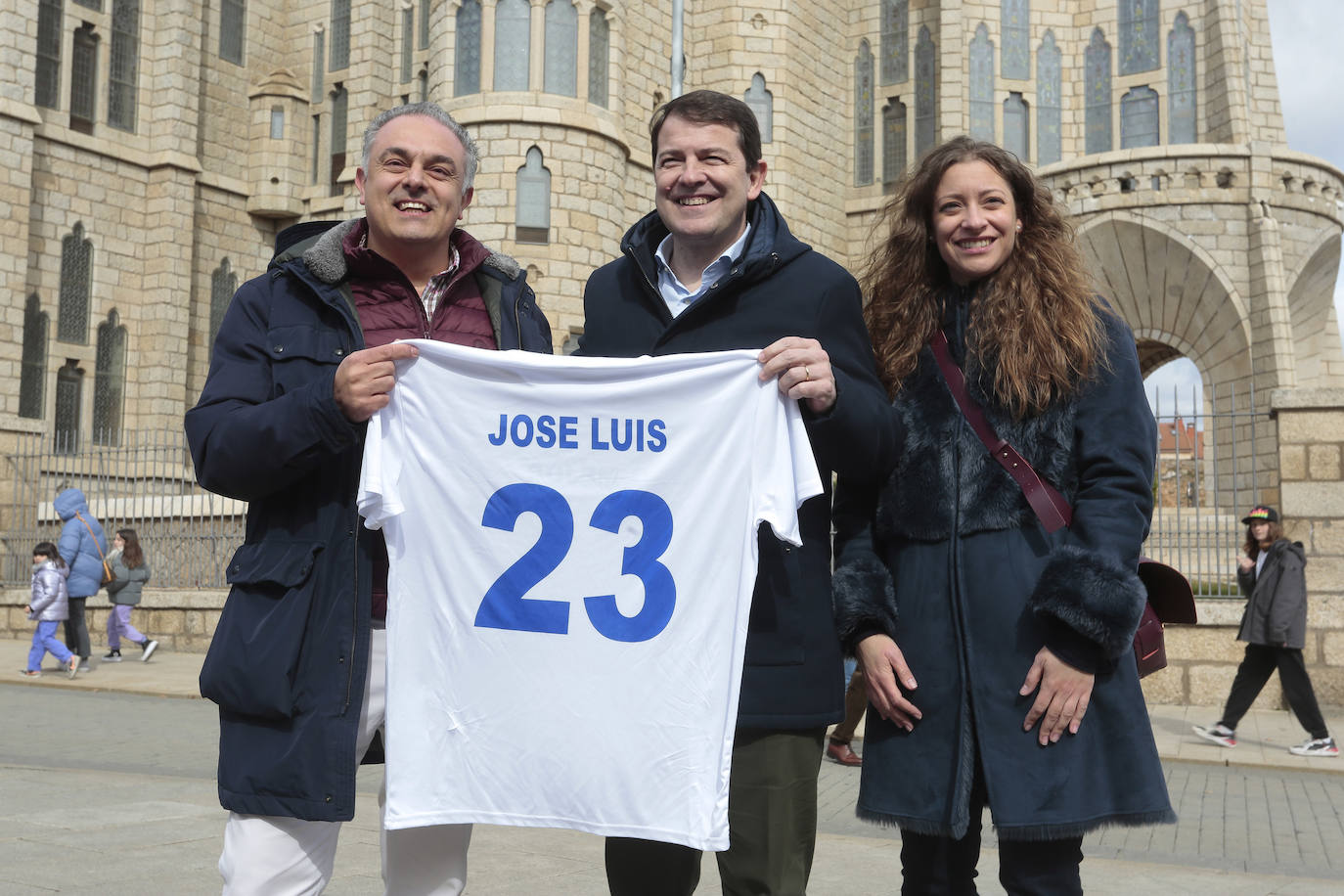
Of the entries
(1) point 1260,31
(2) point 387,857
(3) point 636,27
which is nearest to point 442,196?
(2) point 387,857

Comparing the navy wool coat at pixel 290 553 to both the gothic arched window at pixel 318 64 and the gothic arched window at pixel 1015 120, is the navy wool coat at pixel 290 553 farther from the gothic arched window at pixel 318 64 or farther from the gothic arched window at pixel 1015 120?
the gothic arched window at pixel 318 64

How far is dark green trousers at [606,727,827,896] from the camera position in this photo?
8.63 ft

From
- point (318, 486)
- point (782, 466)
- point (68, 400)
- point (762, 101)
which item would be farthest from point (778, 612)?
point (68, 400)

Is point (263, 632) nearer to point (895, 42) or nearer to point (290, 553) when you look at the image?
point (290, 553)

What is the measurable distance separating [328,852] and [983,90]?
2809cm

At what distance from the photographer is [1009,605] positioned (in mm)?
2652

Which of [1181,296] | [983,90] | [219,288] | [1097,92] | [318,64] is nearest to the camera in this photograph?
[1181,296]

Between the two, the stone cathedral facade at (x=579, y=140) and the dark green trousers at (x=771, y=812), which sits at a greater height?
the stone cathedral facade at (x=579, y=140)

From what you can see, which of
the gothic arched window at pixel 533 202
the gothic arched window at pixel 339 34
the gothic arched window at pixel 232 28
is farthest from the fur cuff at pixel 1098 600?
the gothic arched window at pixel 232 28

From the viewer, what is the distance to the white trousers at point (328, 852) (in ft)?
8.15

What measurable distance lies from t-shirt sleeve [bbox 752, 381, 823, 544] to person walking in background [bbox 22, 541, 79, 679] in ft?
37.6

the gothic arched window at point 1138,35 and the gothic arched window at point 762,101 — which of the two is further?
the gothic arched window at point 1138,35

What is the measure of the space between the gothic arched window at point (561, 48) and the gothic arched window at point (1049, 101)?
1221 cm

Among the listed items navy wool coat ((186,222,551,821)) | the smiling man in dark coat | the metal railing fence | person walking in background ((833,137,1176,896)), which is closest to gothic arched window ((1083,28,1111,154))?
the metal railing fence
